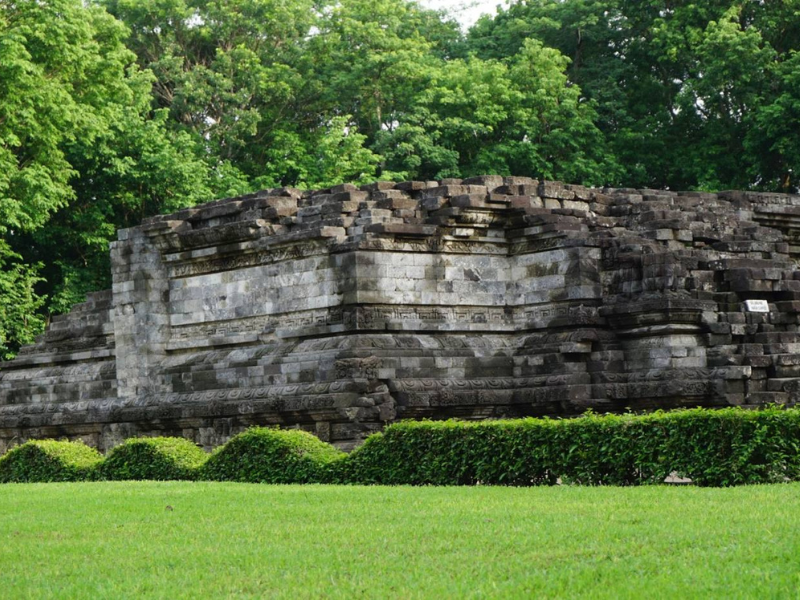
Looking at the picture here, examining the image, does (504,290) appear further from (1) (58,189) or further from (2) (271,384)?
(1) (58,189)

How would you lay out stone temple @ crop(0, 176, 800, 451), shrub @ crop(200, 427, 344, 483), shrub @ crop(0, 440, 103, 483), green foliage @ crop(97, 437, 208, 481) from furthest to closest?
stone temple @ crop(0, 176, 800, 451) < shrub @ crop(0, 440, 103, 483) < green foliage @ crop(97, 437, 208, 481) < shrub @ crop(200, 427, 344, 483)

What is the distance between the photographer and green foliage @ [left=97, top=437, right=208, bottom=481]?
22125mm

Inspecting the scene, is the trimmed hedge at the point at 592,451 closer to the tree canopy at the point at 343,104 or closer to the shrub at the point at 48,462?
the shrub at the point at 48,462

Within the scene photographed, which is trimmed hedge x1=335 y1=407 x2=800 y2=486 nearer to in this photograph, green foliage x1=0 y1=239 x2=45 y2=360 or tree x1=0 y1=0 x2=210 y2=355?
tree x1=0 y1=0 x2=210 y2=355

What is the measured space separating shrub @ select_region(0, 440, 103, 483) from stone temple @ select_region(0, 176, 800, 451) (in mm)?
→ 2946

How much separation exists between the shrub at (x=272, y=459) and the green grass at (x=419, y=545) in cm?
365

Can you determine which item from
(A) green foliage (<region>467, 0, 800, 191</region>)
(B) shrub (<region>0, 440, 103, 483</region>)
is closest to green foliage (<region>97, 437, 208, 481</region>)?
(B) shrub (<region>0, 440, 103, 483</region>)

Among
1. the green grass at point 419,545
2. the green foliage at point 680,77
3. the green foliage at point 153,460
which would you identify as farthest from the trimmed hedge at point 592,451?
the green foliage at point 680,77

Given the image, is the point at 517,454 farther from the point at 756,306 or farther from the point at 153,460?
the point at 756,306

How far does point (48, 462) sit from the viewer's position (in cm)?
2384

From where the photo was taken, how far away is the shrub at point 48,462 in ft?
76.9

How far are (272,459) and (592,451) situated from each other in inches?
205

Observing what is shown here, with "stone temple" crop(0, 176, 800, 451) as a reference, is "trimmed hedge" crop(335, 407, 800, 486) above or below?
below

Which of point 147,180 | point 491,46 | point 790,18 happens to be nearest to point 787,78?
point 790,18
